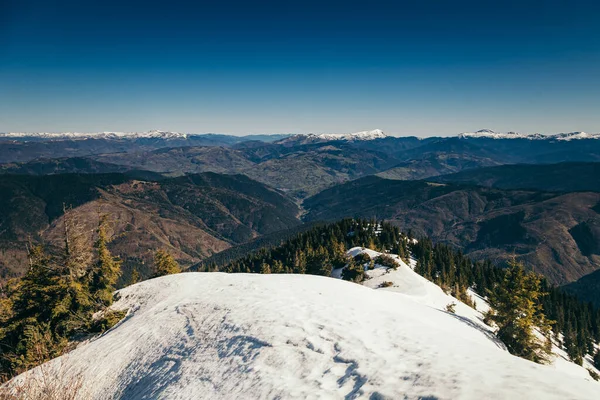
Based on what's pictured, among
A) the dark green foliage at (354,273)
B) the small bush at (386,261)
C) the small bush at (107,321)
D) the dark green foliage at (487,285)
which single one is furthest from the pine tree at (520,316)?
the small bush at (107,321)

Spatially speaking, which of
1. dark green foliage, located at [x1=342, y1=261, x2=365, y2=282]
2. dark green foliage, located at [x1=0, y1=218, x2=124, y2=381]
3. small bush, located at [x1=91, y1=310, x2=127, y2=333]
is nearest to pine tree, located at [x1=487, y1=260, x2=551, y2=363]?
dark green foliage, located at [x1=342, y1=261, x2=365, y2=282]

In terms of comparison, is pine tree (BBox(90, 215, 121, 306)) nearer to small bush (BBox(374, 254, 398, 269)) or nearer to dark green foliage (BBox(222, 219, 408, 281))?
dark green foliage (BBox(222, 219, 408, 281))

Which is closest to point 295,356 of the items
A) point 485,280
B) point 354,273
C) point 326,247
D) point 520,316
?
point 520,316

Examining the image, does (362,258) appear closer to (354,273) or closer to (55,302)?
(354,273)

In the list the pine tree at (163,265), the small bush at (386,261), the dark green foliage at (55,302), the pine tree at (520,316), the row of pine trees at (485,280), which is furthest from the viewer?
the small bush at (386,261)

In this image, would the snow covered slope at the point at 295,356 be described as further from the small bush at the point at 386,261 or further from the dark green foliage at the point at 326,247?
the dark green foliage at the point at 326,247

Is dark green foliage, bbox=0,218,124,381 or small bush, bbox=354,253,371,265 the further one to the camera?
small bush, bbox=354,253,371,265

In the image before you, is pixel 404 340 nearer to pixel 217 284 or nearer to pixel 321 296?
pixel 321 296
